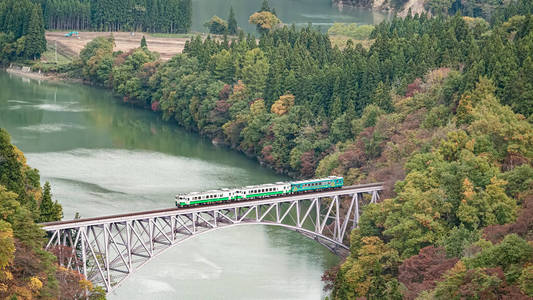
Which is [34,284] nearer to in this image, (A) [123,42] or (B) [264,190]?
(B) [264,190]

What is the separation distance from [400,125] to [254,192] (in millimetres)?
25546

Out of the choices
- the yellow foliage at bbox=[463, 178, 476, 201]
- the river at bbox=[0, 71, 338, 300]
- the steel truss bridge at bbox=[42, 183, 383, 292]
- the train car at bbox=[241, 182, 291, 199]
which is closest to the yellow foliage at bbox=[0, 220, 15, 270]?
the steel truss bridge at bbox=[42, 183, 383, 292]

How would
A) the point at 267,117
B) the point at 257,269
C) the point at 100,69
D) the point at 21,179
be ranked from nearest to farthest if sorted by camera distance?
the point at 21,179, the point at 257,269, the point at 267,117, the point at 100,69

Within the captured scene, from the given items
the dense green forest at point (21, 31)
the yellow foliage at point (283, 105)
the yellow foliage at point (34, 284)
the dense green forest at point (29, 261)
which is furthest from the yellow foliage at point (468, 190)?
the dense green forest at point (21, 31)

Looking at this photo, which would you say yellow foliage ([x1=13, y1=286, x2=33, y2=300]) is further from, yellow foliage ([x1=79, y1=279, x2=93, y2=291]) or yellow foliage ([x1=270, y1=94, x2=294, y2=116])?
yellow foliage ([x1=270, y1=94, x2=294, y2=116])

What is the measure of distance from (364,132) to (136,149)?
105ft

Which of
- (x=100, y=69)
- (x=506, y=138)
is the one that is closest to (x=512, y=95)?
(x=506, y=138)

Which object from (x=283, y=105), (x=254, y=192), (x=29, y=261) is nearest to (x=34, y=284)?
(x=29, y=261)

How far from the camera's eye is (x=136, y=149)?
444 feet

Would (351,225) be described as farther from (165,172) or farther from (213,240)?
(165,172)

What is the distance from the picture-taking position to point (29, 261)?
74.6m

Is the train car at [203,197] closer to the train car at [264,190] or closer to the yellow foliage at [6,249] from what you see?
the train car at [264,190]

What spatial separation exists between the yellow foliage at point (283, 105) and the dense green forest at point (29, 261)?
49.2m

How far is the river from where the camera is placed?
299 ft
